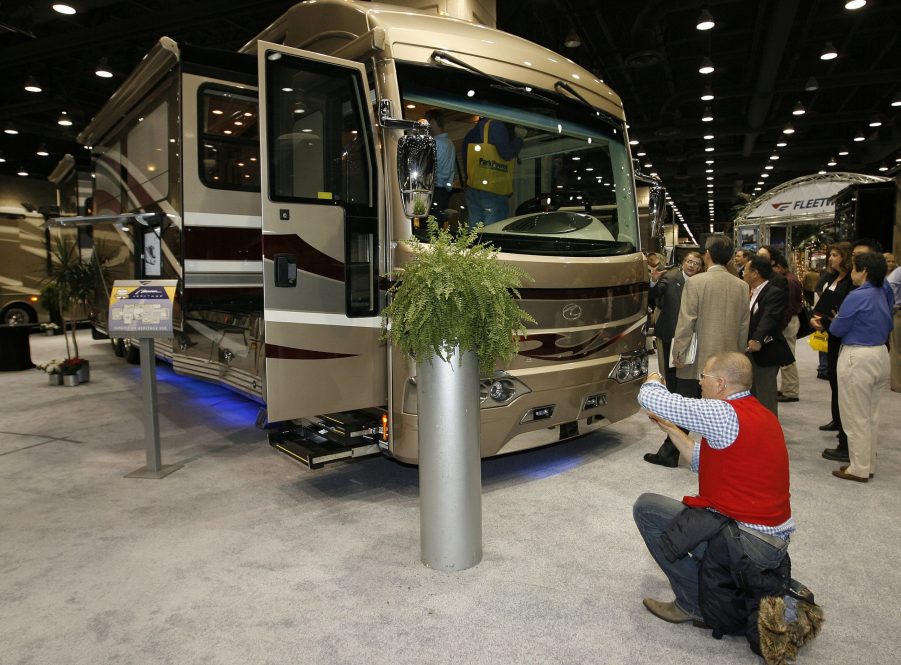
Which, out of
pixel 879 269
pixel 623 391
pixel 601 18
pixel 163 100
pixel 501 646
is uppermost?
pixel 601 18

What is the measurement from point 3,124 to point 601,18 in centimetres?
1168

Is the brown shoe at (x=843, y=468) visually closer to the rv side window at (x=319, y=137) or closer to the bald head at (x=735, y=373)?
the bald head at (x=735, y=373)

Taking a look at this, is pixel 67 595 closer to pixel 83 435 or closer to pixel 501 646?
pixel 501 646

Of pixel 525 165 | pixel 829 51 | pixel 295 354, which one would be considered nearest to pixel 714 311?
pixel 525 165

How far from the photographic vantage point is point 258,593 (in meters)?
2.79

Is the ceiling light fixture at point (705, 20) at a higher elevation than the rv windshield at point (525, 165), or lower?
higher

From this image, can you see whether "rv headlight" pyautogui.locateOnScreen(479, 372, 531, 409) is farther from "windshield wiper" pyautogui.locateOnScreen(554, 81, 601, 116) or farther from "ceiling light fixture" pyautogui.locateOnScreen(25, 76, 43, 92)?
"ceiling light fixture" pyautogui.locateOnScreen(25, 76, 43, 92)

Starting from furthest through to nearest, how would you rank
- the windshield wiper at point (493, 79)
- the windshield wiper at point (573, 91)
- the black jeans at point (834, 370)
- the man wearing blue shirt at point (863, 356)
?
the black jeans at point (834, 370), the windshield wiper at point (573, 91), the man wearing blue shirt at point (863, 356), the windshield wiper at point (493, 79)

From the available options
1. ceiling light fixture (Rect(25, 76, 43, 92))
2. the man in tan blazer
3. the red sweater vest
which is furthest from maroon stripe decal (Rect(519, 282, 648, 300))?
ceiling light fixture (Rect(25, 76, 43, 92))

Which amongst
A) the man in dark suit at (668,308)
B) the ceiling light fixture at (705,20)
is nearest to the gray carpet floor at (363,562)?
the man in dark suit at (668,308)

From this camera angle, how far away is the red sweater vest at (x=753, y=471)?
7.22 ft

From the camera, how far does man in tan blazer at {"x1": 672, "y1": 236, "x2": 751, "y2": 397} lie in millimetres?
4211

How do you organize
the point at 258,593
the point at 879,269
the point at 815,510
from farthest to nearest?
the point at 879,269, the point at 815,510, the point at 258,593

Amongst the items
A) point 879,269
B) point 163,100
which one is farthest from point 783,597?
point 163,100
